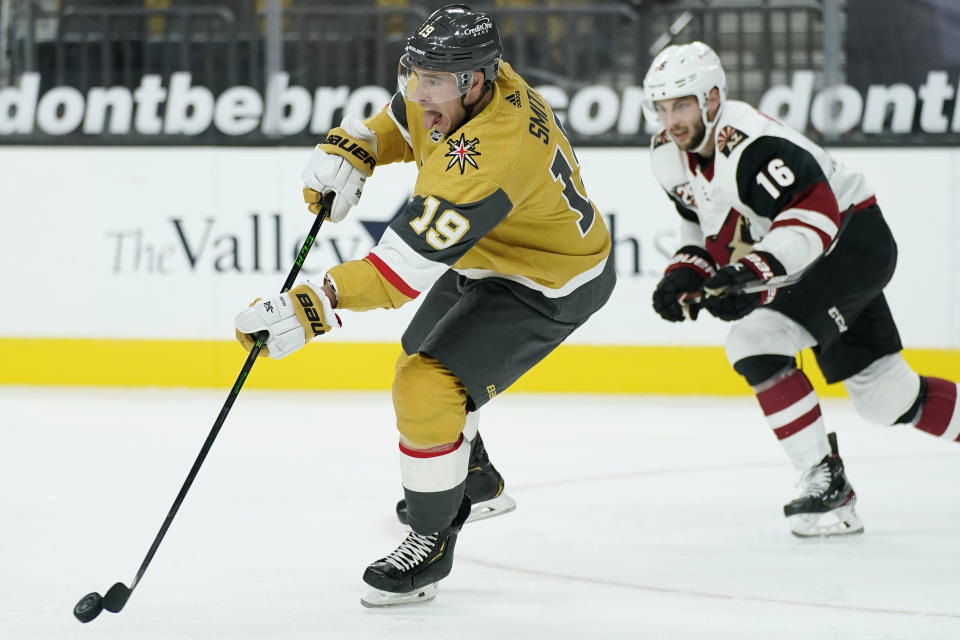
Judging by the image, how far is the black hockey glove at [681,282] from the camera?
3.24 m

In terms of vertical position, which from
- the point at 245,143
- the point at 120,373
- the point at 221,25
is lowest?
the point at 120,373

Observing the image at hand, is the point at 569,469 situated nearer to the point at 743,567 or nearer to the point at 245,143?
the point at 743,567

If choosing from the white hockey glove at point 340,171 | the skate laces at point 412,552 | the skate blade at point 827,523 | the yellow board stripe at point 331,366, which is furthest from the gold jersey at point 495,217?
the yellow board stripe at point 331,366

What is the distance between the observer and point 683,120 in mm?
3264

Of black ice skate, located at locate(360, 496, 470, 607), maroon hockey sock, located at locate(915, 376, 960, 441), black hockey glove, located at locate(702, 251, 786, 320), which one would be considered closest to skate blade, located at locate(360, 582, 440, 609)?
black ice skate, located at locate(360, 496, 470, 607)

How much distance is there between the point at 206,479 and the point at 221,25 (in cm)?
283

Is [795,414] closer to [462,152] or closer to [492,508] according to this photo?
[492,508]

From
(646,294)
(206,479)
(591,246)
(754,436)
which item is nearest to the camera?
(591,246)

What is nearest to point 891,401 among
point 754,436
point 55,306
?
point 754,436

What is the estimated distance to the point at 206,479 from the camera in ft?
13.0

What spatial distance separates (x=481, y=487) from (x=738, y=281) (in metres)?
0.77

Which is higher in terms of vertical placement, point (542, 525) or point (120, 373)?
point (542, 525)

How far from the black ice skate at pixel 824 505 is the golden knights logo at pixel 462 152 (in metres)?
1.34

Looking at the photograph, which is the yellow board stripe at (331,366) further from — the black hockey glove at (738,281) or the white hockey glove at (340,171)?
the white hockey glove at (340,171)
